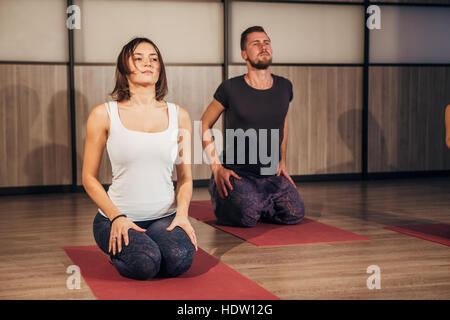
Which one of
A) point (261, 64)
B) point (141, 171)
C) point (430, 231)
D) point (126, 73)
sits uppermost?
point (261, 64)

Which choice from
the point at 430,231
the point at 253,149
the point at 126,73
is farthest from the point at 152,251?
the point at 430,231

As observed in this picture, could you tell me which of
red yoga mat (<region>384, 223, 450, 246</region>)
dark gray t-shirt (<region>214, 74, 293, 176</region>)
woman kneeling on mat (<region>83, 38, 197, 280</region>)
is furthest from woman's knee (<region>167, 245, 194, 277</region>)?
red yoga mat (<region>384, 223, 450, 246</region>)

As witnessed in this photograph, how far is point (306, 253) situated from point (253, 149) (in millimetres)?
888

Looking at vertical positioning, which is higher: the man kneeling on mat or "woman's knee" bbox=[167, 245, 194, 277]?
the man kneeling on mat

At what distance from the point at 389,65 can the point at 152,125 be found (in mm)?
4089

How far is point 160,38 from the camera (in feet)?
18.1

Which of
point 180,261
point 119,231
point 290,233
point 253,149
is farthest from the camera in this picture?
point 253,149

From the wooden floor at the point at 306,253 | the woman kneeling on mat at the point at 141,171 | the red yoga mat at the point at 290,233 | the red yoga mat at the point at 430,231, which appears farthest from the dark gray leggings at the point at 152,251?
the red yoga mat at the point at 430,231

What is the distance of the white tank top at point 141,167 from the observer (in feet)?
7.97

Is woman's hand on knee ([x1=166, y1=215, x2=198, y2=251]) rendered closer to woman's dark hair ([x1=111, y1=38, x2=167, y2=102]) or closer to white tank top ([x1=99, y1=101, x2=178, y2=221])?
white tank top ([x1=99, y1=101, x2=178, y2=221])

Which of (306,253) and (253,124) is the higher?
(253,124)

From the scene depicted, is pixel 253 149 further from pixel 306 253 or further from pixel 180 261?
pixel 180 261

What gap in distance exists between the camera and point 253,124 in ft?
12.0

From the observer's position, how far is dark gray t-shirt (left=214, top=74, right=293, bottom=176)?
366cm
